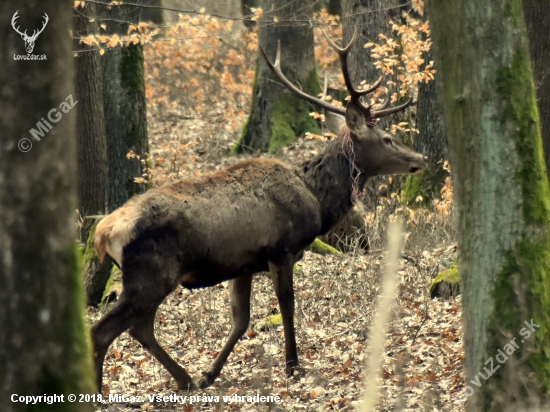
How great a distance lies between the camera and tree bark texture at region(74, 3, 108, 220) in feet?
43.5

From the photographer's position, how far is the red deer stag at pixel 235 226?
7.49 metres

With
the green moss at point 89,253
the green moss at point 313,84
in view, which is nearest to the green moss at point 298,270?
the green moss at point 89,253

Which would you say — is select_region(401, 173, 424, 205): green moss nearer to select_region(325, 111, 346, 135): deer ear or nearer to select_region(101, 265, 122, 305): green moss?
select_region(325, 111, 346, 135): deer ear

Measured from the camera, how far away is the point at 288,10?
60.7ft

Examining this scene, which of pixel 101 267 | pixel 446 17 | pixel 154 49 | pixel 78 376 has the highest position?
pixel 154 49

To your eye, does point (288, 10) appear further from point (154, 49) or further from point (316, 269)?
point (316, 269)

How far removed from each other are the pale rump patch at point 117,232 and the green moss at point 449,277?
12.7ft

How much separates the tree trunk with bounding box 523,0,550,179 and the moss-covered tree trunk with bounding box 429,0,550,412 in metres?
3.12

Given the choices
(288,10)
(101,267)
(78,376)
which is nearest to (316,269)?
(101,267)

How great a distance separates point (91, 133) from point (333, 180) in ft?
18.6

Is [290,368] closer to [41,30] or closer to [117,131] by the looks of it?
[41,30]

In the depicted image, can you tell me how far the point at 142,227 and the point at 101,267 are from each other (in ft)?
12.5

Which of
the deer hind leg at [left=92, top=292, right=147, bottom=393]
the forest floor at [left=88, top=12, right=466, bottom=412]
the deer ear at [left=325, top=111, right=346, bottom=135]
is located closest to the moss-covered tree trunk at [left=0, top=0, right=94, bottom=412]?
the forest floor at [left=88, top=12, right=466, bottom=412]

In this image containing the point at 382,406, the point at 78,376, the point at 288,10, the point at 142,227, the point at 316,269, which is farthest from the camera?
the point at 288,10
